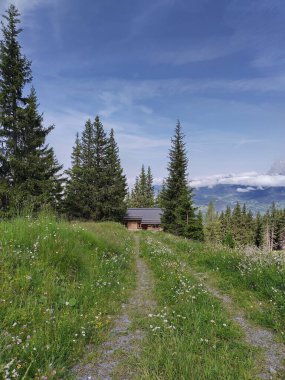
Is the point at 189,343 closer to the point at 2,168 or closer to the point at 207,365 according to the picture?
the point at 207,365

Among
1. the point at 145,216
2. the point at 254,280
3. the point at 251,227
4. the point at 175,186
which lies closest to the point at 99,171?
the point at 175,186

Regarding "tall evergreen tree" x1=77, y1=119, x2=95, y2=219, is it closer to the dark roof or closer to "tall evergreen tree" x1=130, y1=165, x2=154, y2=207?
the dark roof

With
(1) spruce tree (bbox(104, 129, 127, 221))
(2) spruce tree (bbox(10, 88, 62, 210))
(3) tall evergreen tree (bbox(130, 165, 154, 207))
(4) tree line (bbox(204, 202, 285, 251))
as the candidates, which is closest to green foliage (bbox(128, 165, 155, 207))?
(3) tall evergreen tree (bbox(130, 165, 154, 207))

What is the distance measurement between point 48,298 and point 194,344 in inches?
122

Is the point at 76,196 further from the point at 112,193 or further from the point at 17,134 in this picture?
the point at 17,134

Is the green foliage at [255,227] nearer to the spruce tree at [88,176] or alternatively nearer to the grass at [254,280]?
the spruce tree at [88,176]

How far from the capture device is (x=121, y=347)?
4.44 m

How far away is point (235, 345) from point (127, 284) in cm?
421

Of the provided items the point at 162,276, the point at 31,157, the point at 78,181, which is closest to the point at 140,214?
the point at 78,181

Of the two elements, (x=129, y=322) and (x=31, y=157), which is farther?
(x=31, y=157)

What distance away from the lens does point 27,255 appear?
21.0 ft

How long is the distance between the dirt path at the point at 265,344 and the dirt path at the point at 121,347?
6.66 ft

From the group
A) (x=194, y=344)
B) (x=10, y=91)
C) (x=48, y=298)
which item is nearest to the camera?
(x=194, y=344)

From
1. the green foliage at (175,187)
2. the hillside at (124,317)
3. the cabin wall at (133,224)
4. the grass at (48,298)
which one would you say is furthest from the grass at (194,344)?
the cabin wall at (133,224)
